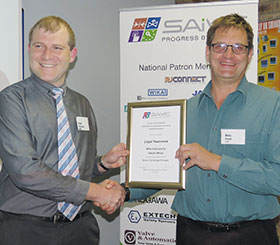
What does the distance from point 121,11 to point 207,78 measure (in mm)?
1185

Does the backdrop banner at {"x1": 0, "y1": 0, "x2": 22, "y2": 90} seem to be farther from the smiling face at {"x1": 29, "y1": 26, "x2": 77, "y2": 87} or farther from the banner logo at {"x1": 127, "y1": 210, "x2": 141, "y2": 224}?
the banner logo at {"x1": 127, "y1": 210, "x2": 141, "y2": 224}

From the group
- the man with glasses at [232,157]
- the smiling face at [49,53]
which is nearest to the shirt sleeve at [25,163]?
the smiling face at [49,53]

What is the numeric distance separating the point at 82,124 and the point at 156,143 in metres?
0.52

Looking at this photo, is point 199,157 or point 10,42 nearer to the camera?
point 199,157

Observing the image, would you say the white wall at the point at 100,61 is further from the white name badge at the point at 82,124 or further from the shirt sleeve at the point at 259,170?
the shirt sleeve at the point at 259,170

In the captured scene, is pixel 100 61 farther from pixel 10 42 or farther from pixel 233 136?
pixel 233 136

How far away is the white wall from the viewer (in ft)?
13.6

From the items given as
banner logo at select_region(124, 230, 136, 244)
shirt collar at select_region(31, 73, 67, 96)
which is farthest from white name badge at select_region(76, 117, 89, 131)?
banner logo at select_region(124, 230, 136, 244)

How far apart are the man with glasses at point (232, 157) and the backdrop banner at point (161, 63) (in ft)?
5.02

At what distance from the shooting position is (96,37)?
4520 mm

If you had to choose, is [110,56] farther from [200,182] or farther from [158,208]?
[200,182]

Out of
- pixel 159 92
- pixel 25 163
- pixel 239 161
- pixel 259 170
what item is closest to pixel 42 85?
pixel 25 163

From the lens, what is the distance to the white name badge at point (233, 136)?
86.6 inches

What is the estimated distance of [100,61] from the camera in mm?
4621
